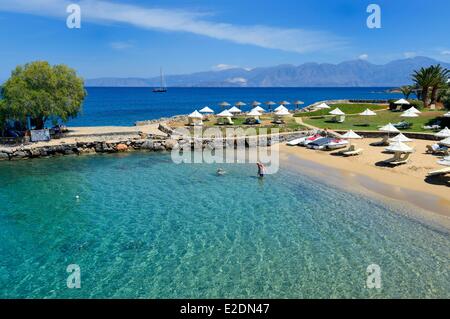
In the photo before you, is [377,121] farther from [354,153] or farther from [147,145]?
[147,145]

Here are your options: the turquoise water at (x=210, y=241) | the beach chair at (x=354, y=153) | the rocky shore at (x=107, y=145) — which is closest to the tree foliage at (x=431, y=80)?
the rocky shore at (x=107, y=145)

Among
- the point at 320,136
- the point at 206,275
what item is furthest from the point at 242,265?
the point at 320,136

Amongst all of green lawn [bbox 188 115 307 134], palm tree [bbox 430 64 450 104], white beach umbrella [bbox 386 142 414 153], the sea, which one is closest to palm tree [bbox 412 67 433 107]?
palm tree [bbox 430 64 450 104]

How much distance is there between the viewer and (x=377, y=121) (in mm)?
49375

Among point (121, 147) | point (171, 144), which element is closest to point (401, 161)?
point (171, 144)

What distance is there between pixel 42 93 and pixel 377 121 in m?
39.5

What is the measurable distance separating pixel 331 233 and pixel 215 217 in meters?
6.16

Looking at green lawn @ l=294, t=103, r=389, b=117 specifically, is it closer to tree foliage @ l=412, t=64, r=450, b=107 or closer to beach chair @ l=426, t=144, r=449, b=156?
tree foliage @ l=412, t=64, r=450, b=107

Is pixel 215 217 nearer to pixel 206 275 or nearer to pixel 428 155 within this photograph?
pixel 206 275

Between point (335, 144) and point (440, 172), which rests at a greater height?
point (335, 144)

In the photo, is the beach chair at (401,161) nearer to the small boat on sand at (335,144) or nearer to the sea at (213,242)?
the small boat on sand at (335,144)

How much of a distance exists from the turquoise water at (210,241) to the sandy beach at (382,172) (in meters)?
2.36

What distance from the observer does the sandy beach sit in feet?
77.2

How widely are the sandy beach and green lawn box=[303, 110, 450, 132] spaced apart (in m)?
6.92
